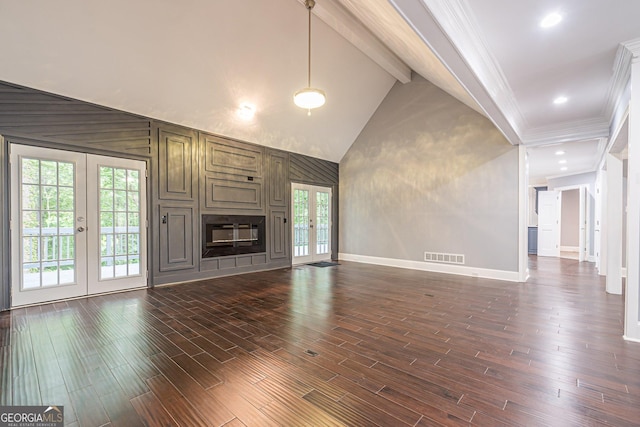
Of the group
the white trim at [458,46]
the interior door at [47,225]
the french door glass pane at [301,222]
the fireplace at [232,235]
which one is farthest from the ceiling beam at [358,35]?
the interior door at [47,225]

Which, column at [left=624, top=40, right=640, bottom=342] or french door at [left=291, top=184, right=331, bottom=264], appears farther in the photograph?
french door at [left=291, top=184, right=331, bottom=264]

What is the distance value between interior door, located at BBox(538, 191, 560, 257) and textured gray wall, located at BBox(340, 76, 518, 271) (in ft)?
18.3

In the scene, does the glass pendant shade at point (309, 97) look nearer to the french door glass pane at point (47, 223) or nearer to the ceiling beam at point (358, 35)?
the ceiling beam at point (358, 35)

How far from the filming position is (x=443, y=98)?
6195mm

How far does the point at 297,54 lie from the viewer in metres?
4.85

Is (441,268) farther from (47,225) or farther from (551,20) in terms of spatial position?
(47,225)

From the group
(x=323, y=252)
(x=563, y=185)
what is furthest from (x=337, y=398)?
(x=563, y=185)

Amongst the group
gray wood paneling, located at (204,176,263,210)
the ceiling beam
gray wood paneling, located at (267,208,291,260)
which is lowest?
gray wood paneling, located at (267,208,291,260)

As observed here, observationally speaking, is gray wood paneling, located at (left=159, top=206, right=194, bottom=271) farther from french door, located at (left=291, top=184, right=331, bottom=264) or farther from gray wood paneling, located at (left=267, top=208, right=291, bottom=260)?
french door, located at (left=291, top=184, right=331, bottom=264)

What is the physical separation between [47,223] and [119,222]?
0.83 meters

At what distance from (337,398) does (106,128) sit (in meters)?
4.89

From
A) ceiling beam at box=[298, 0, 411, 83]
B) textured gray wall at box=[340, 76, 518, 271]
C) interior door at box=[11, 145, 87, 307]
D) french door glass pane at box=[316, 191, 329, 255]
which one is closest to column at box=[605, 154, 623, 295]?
textured gray wall at box=[340, 76, 518, 271]

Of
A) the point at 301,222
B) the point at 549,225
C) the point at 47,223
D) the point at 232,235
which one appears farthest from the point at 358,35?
the point at 549,225

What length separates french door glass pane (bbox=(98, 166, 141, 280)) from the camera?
4.43m
